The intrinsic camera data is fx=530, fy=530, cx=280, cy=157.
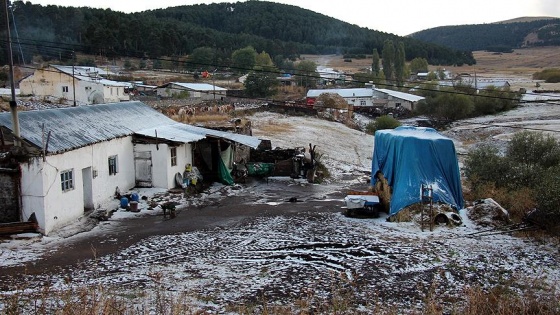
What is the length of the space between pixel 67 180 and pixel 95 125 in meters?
3.93

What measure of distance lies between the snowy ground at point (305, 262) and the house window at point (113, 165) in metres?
2.20

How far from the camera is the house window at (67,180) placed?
15.7 m

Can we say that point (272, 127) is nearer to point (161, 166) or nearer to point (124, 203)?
point (161, 166)

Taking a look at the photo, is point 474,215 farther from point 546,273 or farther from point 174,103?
point 174,103

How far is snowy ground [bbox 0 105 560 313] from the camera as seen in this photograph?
1031 centimetres

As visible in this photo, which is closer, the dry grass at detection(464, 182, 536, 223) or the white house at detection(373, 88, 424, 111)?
the dry grass at detection(464, 182, 536, 223)

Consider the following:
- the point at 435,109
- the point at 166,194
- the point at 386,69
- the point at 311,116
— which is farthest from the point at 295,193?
the point at 386,69

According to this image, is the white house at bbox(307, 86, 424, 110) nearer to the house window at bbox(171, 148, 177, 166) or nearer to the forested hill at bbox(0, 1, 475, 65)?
the forested hill at bbox(0, 1, 475, 65)

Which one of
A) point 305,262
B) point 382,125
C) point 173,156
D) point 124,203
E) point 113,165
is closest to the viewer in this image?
point 305,262

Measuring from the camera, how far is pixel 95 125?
1947 centimetres

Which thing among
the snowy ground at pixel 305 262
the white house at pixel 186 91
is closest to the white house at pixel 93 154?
the snowy ground at pixel 305 262

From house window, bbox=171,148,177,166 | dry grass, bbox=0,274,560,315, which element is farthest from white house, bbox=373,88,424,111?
dry grass, bbox=0,274,560,315

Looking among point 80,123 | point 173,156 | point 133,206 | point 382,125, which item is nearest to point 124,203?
point 133,206

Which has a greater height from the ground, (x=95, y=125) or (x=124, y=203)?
(x=95, y=125)
